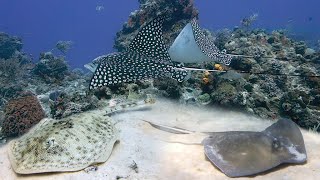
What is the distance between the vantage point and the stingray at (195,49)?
310 inches

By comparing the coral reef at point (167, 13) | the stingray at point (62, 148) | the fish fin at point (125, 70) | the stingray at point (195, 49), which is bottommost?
the stingray at point (62, 148)

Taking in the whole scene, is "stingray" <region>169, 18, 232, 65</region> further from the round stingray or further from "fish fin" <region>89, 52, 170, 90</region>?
the round stingray

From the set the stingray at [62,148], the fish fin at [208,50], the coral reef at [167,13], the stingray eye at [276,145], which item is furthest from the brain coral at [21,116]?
the coral reef at [167,13]

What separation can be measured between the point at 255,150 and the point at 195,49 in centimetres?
439

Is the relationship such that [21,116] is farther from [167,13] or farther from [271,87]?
[167,13]

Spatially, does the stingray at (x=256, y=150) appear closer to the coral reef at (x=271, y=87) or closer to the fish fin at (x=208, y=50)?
the coral reef at (x=271, y=87)

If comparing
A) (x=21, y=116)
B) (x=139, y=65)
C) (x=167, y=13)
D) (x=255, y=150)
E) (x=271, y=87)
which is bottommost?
(x=21, y=116)

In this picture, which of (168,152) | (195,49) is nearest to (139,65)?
(195,49)

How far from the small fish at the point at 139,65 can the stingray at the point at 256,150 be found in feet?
6.97

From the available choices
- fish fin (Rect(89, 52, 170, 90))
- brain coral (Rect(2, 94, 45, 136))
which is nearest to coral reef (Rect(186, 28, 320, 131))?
fish fin (Rect(89, 52, 170, 90))

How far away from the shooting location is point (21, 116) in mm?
6918

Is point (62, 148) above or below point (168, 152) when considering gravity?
above

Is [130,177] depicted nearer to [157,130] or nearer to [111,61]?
[157,130]

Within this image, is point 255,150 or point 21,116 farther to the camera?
point 21,116
